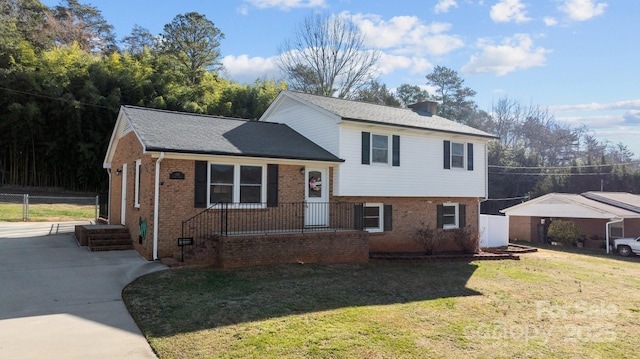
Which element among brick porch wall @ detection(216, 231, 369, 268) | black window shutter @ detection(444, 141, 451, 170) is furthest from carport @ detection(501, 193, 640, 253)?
brick porch wall @ detection(216, 231, 369, 268)

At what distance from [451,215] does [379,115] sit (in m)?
5.22

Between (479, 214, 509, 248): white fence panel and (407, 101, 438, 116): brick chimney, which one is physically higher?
(407, 101, 438, 116): brick chimney

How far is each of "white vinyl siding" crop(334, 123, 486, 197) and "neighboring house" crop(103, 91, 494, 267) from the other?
0.13 ft

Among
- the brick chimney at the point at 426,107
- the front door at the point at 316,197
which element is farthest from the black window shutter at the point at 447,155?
the front door at the point at 316,197

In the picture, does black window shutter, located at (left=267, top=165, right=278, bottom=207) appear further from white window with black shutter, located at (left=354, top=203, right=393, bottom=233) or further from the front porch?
white window with black shutter, located at (left=354, top=203, right=393, bottom=233)

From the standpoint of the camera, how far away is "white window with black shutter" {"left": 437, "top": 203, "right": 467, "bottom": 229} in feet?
52.0

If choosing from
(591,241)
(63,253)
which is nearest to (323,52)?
(591,241)

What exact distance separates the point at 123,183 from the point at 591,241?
2530 centimetres

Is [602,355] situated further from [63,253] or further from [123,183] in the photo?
[123,183]

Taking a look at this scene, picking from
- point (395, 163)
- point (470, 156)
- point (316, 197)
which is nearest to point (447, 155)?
point (470, 156)

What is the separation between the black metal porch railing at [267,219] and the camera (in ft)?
34.5

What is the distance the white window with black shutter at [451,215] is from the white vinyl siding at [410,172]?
2.15 ft

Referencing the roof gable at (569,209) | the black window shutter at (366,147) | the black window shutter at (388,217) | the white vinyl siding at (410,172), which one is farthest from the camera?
the roof gable at (569,209)

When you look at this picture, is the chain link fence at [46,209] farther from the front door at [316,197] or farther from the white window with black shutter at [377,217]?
the white window with black shutter at [377,217]
